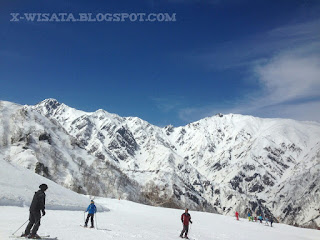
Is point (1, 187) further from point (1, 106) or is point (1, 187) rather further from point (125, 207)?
point (1, 106)

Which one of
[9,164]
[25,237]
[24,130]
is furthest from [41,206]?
[24,130]

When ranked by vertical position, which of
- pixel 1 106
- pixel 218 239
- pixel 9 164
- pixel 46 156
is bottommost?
pixel 218 239

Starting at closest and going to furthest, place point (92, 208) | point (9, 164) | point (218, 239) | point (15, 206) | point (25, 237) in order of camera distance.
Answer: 1. point (25, 237)
2. point (92, 208)
3. point (218, 239)
4. point (15, 206)
5. point (9, 164)

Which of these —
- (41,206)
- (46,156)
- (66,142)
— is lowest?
(41,206)

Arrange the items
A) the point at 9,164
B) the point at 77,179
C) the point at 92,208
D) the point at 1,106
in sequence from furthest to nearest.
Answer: the point at 1,106 < the point at 77,179 < the point at 9,164 < the point at 92,208

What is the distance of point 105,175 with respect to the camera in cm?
18950

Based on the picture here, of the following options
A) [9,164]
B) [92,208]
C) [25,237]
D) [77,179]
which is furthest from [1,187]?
[77,179]

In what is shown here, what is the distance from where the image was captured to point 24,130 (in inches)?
6693

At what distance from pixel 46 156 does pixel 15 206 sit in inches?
5581

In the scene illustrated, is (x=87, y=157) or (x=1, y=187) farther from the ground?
(x=87, y=157)

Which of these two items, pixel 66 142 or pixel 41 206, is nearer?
pixel 41 206

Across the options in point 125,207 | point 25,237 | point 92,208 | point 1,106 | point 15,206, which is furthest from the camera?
point 1,106

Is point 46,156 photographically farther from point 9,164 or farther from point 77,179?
point 9,164

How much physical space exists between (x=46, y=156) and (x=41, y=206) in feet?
522
